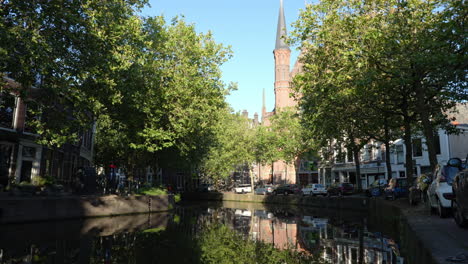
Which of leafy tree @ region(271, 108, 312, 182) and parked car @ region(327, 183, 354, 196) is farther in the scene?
leafy tree @ region(271, 108, 312, 182)

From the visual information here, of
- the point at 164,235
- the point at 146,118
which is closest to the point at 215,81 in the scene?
the point at 146,118

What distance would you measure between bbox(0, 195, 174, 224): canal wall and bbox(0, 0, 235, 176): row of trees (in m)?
2.92

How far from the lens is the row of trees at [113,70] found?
43.2ft

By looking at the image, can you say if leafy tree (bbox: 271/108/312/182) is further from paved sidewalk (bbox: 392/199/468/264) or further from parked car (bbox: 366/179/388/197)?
paved sidewalk (bbox: 392/199/468/264)

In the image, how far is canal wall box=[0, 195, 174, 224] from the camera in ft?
52.6

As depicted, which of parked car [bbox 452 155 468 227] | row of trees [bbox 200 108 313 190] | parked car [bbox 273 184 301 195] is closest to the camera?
parked car [bbox 452 155 468 227]

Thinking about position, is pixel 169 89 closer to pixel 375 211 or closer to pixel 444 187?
pixel 375 211

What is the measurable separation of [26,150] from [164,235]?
55.9 feet

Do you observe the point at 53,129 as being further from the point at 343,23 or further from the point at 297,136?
the point at 297,136

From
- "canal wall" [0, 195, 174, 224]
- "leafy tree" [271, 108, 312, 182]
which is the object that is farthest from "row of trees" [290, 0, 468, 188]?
"leafy tree" [271, 108, 312, 182]

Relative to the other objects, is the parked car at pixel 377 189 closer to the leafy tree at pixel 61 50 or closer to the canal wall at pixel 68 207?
the canal wall at pixel 68 207

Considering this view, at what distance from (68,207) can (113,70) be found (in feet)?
22.9

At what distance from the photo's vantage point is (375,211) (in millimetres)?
23422

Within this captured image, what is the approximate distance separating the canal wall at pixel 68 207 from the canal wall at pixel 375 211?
12258 mm
